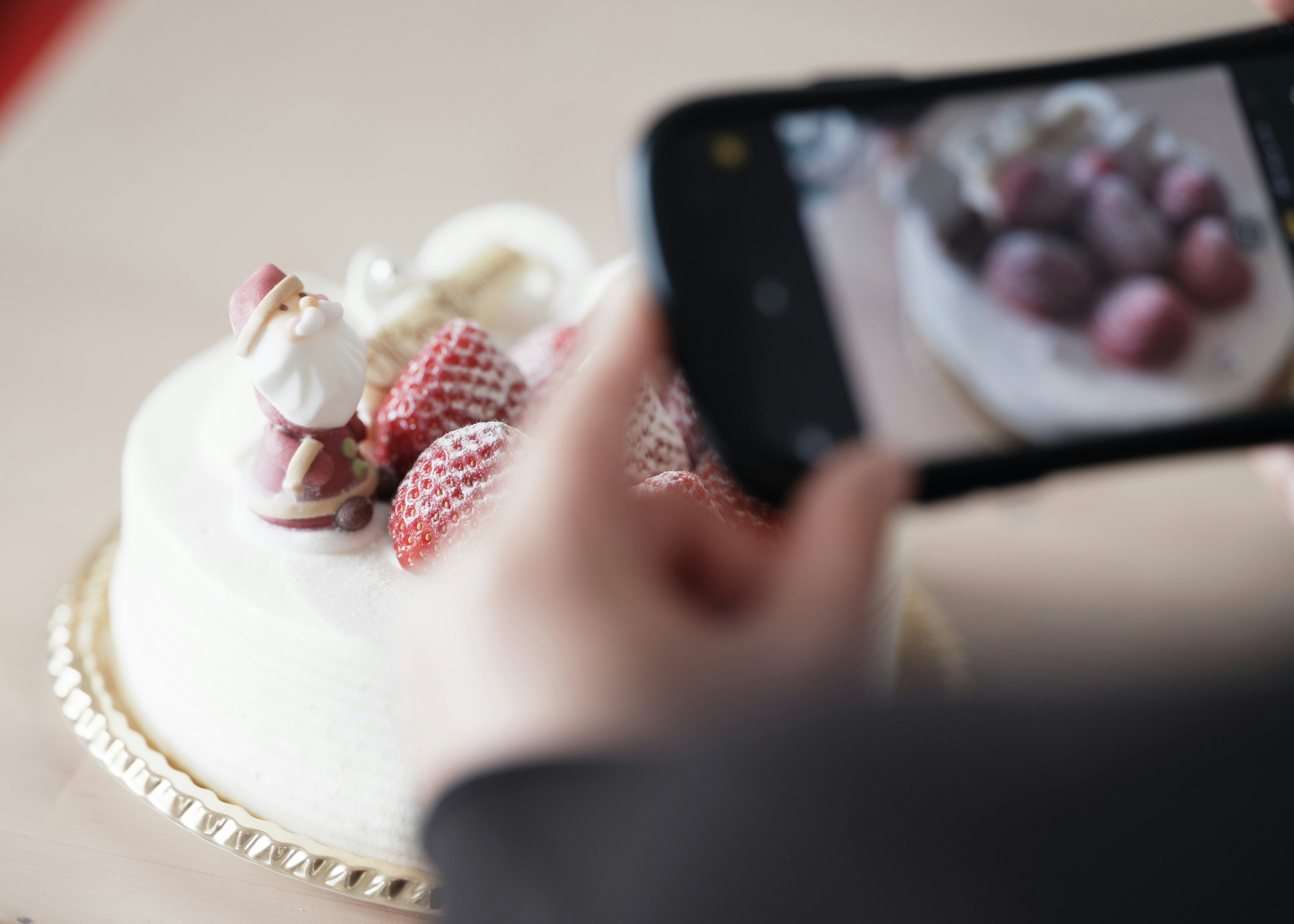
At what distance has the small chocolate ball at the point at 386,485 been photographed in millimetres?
682

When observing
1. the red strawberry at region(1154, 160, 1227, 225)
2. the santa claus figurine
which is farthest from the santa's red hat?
the red strawberry at region(1154, 160, 1227, 225)

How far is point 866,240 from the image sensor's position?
48cm

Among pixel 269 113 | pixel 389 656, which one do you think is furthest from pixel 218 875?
pixel 269 113

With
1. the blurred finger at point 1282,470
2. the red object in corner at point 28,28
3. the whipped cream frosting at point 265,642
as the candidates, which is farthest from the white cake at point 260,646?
the red object in corner at point 28,28

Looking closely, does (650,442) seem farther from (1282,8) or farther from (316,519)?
(1282,8)

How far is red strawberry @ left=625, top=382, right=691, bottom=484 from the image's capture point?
2.22ft

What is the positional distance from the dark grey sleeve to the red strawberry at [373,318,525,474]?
0.41 m

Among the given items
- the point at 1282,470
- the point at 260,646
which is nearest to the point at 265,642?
the point at 260,646

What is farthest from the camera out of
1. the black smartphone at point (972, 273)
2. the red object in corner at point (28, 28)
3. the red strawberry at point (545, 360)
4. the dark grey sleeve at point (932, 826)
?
the red object in corner at point (28, 28)

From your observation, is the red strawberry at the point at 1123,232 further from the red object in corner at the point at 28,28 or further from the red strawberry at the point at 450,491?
the red object in corner at the point at 28,28

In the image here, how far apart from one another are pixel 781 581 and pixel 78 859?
614 mm

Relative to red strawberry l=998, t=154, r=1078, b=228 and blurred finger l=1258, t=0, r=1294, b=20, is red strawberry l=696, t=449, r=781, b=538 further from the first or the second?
blurred finger l=1258, t=0, r=1294, b=20

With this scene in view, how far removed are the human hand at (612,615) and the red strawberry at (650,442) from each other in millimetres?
278

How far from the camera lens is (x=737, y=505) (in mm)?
687
